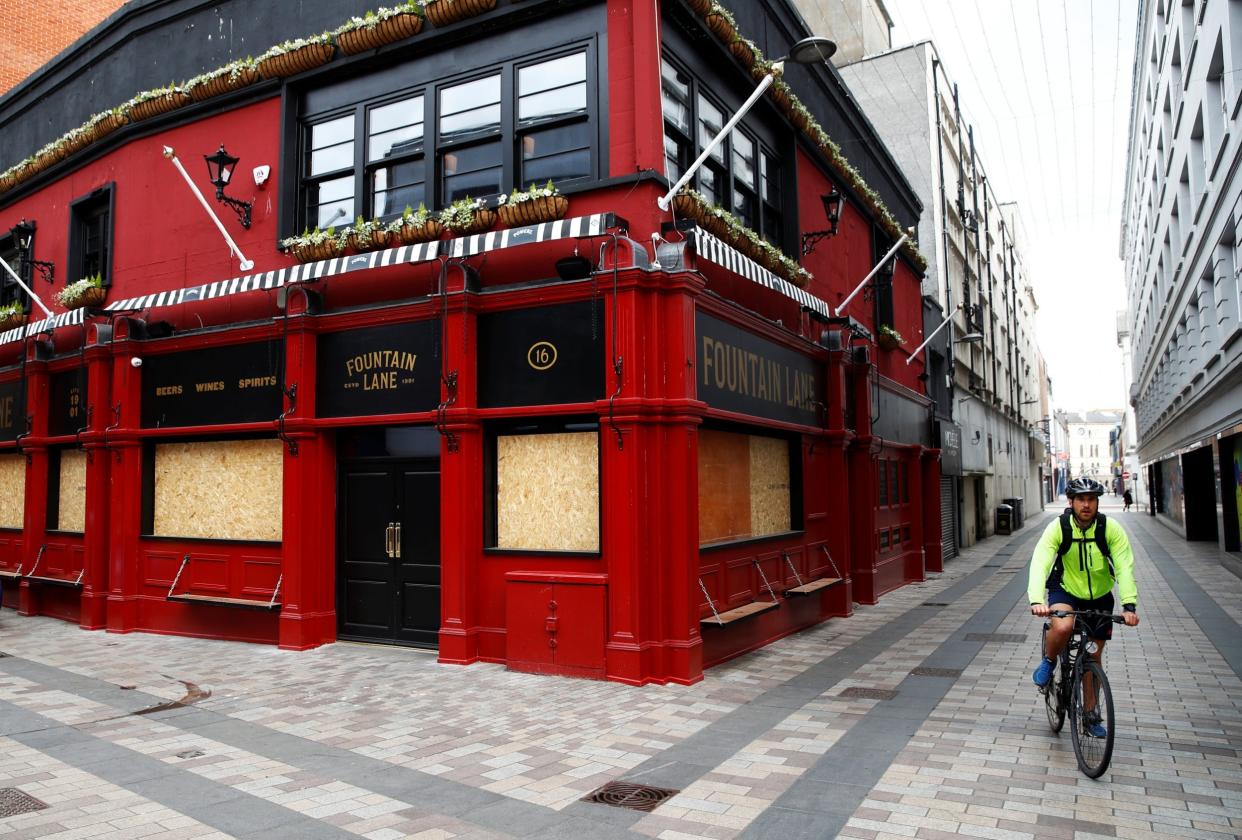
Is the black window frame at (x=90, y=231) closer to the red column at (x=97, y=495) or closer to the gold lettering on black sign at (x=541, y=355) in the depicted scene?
the red column at (x=97, y=495)

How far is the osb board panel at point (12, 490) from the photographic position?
1535cm

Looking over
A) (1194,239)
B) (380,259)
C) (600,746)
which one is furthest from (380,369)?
(1194,239)

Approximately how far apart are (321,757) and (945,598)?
1290cm

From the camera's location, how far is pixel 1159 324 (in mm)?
30938

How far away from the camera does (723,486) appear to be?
10852mm

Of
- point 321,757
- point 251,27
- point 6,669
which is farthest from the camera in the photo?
point 251,27

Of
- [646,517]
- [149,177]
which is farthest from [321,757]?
[149,177]

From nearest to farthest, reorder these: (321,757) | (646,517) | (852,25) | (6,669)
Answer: (321,757)
(646,517)
(6,669)
(852,25)

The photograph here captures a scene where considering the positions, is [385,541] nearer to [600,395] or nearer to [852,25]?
[600,395]

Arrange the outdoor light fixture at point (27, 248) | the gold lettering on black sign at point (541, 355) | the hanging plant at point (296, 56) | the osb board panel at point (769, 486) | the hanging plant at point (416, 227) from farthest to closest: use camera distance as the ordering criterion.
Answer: the outdoor light fixture at point (27, 248)
the osb board panel at point (769, 486)
the hanging plant at point (296, 56)
the hanging plant at point (416, 227)
the gold lettering on black sign at point (541, 355)

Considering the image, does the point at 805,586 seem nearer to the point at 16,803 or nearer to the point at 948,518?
the point at 16,803

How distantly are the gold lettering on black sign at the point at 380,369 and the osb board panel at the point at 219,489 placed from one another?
1.74m

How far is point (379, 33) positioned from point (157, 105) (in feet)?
14.5

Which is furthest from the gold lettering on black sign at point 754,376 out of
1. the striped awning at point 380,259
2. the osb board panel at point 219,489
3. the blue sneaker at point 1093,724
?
the osb board panel at point 219,489
